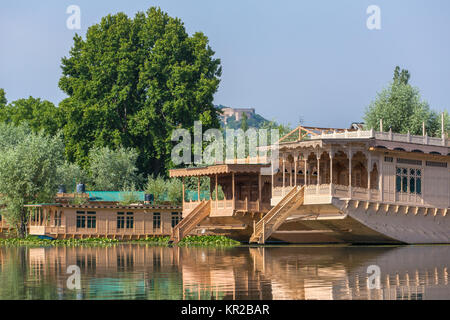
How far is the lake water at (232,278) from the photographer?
731 inches

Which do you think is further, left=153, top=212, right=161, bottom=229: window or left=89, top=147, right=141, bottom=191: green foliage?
left=89, top=147, right=141, bottom=191: green foliage

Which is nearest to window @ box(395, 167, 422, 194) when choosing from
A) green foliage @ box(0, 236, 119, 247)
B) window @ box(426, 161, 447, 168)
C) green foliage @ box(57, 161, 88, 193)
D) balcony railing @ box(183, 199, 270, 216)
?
window @ box(426, 161, 447, 168)

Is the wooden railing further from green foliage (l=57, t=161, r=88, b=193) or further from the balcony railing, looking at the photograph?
green foliage (l=57, t=161, r=88, b=193)

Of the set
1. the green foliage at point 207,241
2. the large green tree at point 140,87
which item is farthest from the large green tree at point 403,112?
the green foliage at point 207,241

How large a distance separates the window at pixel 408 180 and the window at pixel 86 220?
21.2m

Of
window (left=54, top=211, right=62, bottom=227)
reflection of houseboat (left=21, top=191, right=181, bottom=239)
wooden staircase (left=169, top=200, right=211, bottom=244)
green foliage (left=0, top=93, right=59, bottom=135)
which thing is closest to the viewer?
wooden staircase (left=169, top=200, right=211, bottom=244)

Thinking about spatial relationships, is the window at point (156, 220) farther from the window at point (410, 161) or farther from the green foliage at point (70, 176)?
the window at point (410, 161)

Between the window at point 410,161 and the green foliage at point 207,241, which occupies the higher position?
the window at point 410,161

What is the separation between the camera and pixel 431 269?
25594 mm

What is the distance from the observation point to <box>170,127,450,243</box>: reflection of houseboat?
140 ft

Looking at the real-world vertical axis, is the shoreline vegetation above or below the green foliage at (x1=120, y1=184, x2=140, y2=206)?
below

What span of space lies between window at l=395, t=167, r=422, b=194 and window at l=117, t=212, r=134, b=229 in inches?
772

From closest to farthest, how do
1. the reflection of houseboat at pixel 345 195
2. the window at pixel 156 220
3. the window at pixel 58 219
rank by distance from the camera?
the reflection of houseboat at pixel 345 195, the window at pixel 58 219, the window at pixel 156 220

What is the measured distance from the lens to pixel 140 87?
69.7 m
